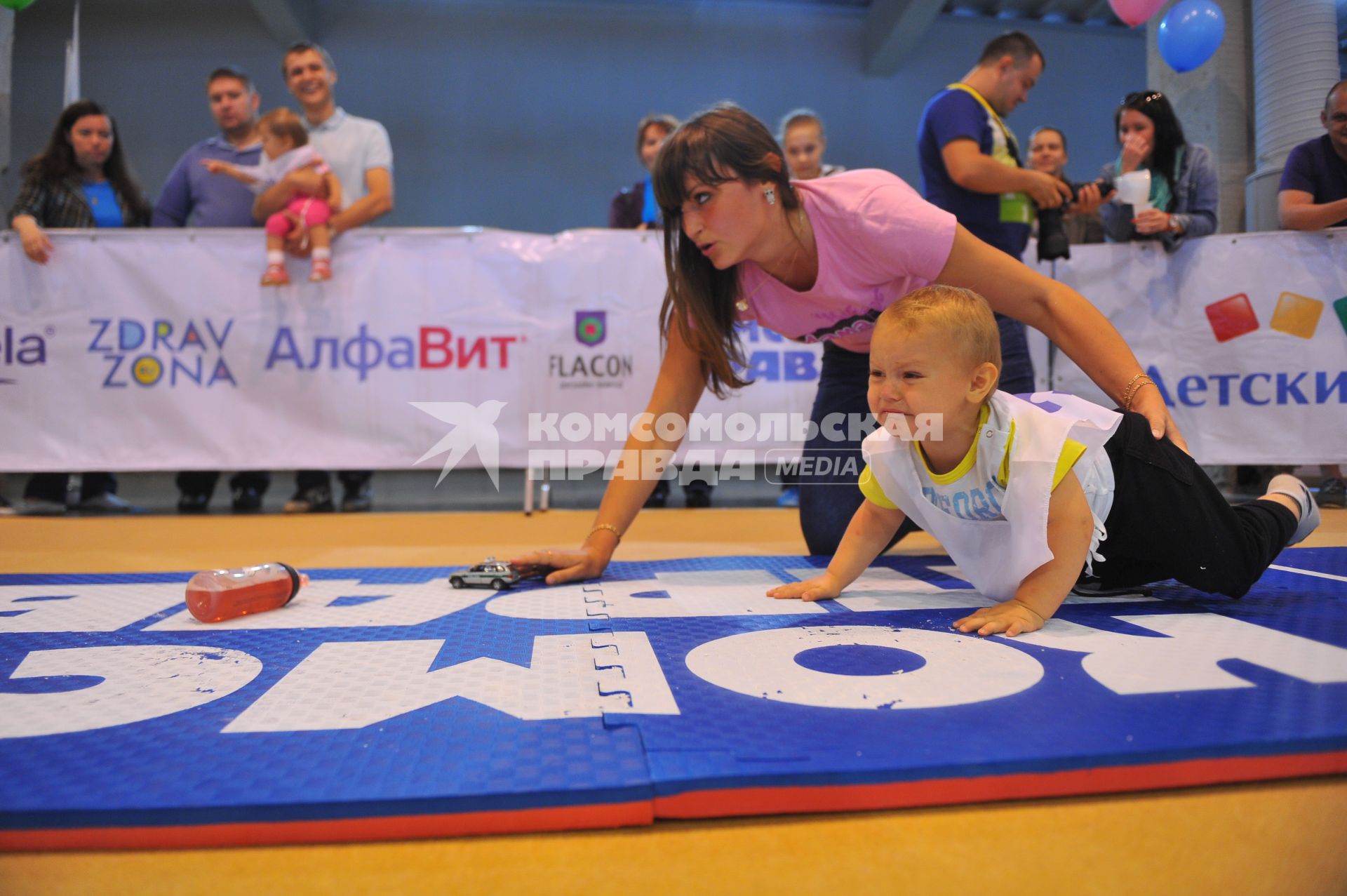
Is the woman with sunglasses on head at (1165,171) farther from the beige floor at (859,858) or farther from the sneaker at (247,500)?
the sneaker at (247,500)

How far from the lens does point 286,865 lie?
851 millimetres

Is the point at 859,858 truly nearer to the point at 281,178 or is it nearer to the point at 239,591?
the point at 239,591

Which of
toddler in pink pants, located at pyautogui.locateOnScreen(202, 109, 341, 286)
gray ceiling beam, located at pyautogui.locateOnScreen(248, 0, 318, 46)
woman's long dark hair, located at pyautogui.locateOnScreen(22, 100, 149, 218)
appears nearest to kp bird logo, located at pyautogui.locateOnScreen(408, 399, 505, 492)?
toddler in pink pants, located at pyautogui.locateOnScreen(202, 109, 341, 286)

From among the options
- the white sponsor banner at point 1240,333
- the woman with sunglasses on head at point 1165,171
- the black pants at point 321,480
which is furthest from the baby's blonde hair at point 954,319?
the black pants at point 321,480

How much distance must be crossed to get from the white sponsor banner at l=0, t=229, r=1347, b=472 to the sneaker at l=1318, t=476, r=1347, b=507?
0.45 meters

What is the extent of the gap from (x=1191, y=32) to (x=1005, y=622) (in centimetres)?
466

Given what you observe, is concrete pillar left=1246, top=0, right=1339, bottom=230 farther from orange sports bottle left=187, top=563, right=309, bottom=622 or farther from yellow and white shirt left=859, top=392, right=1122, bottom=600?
orange sports bottle left=187, top=563, right=309, bottom=622

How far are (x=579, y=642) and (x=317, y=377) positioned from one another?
10.9 feet

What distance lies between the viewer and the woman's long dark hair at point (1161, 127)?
13.3 feet

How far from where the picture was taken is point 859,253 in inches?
79.8

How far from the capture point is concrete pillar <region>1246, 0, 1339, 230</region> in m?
4.11

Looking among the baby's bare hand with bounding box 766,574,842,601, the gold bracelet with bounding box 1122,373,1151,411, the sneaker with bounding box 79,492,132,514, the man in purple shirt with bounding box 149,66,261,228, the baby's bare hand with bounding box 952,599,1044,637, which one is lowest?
the sneaker with bounding box 79,492,132,514

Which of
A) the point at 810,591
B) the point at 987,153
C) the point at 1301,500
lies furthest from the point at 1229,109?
the point at 810,591

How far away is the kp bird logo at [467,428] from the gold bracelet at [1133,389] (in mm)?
3138
